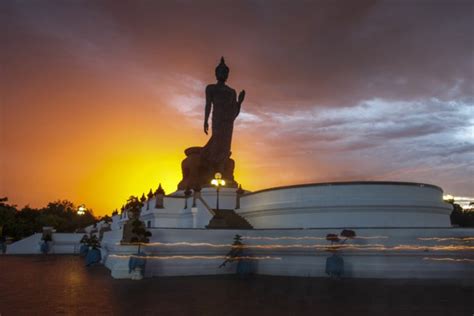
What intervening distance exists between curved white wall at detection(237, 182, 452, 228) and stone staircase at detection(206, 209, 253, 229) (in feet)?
9.62

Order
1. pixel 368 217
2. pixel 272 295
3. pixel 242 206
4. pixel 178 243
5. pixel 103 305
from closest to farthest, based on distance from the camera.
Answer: pixel 103 305 → pixel 272 295 → pixel 178 243 → pixel 368 217 → pixel 242 206

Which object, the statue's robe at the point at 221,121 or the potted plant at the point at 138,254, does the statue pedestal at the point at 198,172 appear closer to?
the statue's robe at the point at 221,121

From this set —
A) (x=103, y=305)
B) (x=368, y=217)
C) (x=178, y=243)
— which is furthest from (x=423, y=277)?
(x=103, y=305)

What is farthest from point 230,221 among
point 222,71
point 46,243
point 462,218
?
point 462,218

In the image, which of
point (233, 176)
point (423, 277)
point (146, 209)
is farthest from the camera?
point (233, 176)

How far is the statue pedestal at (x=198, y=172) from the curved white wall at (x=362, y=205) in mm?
12879

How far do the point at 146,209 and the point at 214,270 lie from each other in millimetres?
16307

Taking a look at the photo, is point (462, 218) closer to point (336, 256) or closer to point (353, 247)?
point (353, 247)

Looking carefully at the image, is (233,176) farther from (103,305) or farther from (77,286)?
(103,305)

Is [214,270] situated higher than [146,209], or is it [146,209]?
[146,209]

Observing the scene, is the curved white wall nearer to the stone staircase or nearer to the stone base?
the stone staircase

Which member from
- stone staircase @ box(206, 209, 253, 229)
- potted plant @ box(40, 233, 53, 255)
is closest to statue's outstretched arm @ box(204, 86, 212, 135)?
stone staircase @ box(206, 209, 253, 229)

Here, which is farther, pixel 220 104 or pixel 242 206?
pixel 220 104

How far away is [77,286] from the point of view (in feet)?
45.8
